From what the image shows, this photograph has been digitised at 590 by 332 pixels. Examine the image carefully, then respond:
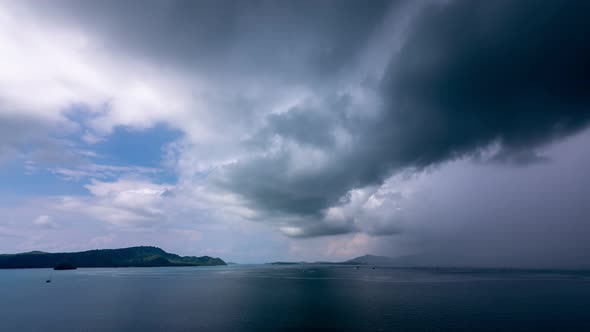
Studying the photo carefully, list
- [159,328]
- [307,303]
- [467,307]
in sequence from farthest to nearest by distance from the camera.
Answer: [307,303]
[467,307]
[159,328]

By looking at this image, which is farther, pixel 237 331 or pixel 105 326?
pixel 105 326

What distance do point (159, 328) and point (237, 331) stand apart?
16.4m

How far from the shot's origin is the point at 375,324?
2250 inches

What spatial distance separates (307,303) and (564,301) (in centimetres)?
7813

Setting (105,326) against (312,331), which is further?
(105,326)

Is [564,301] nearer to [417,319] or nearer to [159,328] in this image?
[417,319]

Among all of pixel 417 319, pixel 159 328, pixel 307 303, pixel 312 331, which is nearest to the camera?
pixel 312 331

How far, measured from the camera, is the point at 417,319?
6056 cm

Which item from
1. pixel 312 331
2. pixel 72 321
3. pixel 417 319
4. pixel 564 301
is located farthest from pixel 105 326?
pixel 564 301

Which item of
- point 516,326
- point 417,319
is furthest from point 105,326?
point 516,326

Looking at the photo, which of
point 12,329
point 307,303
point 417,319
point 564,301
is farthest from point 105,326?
point 564,301

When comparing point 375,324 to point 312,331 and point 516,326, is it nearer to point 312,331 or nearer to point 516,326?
point 312,331

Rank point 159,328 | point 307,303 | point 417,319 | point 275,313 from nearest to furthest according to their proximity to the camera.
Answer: point 159,328
point 417,319
point 275,313
point 307,303

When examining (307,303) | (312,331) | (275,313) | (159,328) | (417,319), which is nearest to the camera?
(312,331)
